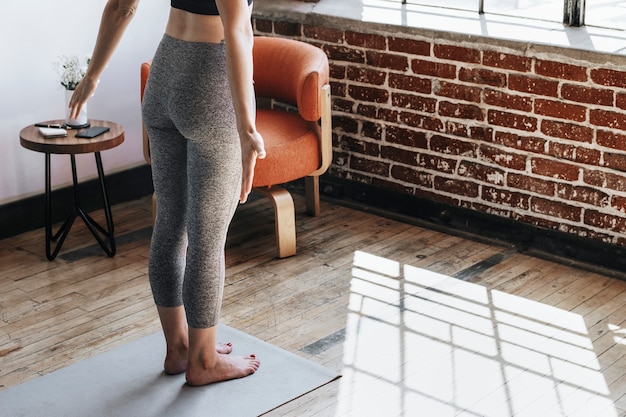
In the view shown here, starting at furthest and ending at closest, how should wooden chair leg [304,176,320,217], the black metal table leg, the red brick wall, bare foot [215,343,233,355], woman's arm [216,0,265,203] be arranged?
wooden chair leg [304,176,320,217] → the black metal table leg → the red brick wall → bare foot [215,343,233,355] → woman's arm [216,0,265,203]

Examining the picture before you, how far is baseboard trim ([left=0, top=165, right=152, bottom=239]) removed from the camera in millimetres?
4527

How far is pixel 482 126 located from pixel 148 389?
205 cm

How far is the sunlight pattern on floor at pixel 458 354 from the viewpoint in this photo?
3025 mm

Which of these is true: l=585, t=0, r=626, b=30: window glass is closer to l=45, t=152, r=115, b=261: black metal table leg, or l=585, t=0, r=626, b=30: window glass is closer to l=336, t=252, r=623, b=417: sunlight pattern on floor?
l=336, t=252, r=623, b=417: sunlight pattern on floor

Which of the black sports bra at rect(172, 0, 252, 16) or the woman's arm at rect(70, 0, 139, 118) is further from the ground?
the black sports bra at rect(172, 0, 252, 16)

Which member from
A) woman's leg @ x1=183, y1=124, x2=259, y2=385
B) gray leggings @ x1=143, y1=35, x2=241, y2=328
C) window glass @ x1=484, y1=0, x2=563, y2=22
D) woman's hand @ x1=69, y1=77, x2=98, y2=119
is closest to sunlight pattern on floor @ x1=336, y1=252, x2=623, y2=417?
woman's leg @ x1=183, y1=124, x2=259, y2=385

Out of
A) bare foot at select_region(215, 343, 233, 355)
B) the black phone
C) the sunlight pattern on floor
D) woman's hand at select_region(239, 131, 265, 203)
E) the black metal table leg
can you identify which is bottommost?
the sunlight pattern on floor

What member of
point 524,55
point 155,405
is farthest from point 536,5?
point 155,405

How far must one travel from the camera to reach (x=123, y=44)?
190 inches

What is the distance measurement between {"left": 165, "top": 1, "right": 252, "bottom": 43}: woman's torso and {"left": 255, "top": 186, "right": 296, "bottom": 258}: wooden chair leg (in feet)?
5.31

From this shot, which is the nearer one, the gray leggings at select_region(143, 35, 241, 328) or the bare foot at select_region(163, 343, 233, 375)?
the gray leggings at select_region(143, 35, 241, 328)

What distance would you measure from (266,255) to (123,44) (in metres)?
1.38

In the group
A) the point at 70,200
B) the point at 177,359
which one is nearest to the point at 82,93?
the point at 177,359

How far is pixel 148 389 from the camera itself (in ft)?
10.2
